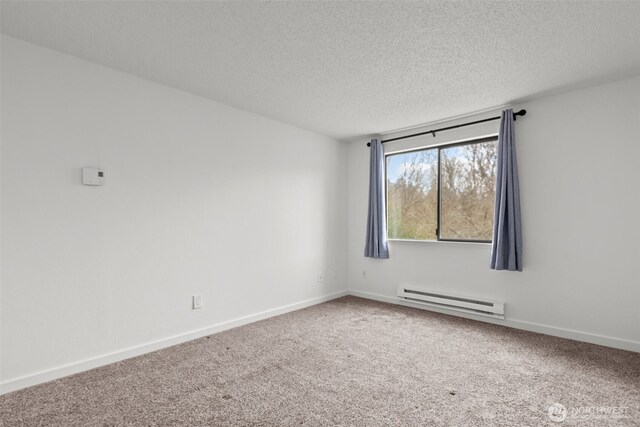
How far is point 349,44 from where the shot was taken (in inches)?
86.7

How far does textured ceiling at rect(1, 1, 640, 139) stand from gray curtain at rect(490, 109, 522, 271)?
0.38 m

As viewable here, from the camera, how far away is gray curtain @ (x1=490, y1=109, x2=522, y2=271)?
319 cm

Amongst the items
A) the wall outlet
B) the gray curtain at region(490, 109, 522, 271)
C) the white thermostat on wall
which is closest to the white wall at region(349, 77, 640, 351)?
the gray curtain at region(490, 109, 522, 271)

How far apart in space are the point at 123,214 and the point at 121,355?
108 cm

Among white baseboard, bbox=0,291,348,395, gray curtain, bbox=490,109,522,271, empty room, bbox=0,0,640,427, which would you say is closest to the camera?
empty room, bbox=0,0,640,427

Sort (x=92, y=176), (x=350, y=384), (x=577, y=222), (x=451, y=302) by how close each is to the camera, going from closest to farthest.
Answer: (x=350, y=384) < (x=92, y=176) < (x=577, y=222) < (x=451, y=302)

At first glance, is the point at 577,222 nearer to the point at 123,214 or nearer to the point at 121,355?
the point at 123,214

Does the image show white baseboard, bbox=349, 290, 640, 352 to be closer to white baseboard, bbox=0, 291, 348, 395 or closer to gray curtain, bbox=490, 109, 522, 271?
gray curtain, bbox=490, 109, 522, 271

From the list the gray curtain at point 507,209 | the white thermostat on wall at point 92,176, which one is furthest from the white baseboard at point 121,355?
the gray curtain at point 507,209

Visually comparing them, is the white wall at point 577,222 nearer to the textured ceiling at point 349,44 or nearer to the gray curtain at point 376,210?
the textured ceiling at point 349,44

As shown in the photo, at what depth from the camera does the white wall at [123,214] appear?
6.98 ft

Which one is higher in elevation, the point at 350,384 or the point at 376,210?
the point at 376,210

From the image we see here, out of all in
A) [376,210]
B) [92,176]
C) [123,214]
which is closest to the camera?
[92,176]


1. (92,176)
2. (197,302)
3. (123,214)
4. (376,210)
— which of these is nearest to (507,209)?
(376,210)
